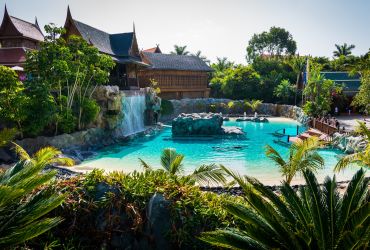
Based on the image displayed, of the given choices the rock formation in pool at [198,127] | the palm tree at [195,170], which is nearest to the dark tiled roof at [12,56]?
the rock formation in pool at [198,127]

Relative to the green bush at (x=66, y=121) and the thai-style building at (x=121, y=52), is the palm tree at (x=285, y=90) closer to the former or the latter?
the thai-style building at (x=121, y=52)

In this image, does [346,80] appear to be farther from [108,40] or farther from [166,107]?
[108,40]

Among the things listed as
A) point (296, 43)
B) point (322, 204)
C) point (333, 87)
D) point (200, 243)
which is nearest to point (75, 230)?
point (200, 243)

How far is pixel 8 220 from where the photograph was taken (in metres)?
5.20

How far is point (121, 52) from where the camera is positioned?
102 feet

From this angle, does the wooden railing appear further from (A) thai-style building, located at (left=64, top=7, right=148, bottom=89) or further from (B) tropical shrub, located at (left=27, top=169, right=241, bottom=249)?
(B) tropical shrub, located at (left=27, top=169, right=241, bottom=249)

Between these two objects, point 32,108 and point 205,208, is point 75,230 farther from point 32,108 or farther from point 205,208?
point 32,108

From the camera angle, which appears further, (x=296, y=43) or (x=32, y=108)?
(x=296, y=43)

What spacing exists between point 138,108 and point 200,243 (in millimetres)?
26410

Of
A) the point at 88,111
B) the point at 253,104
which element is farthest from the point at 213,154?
the point at 253,104

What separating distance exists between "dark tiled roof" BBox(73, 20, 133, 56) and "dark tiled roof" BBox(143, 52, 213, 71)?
749 cm

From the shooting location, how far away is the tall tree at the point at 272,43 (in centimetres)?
6191

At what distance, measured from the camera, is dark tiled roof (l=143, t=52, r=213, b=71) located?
41.0 meters

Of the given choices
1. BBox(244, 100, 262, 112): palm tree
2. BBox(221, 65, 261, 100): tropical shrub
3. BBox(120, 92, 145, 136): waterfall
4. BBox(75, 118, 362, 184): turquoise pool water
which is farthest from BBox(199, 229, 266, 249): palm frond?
BBox(221, 65, 261, 100): tropical shrub
